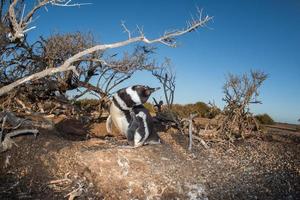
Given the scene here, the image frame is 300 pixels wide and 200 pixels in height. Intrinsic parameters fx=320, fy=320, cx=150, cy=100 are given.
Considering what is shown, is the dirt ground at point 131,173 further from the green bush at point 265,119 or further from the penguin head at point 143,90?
the green bush at point 265,119

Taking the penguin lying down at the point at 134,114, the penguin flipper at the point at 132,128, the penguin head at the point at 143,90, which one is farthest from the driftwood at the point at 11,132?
the penguin head at the point at 143,90

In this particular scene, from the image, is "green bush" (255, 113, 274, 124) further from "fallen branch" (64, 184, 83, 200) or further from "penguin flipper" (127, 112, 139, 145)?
"fallen branch" (64, 184, 83, 200)

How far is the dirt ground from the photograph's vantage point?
5121 mm

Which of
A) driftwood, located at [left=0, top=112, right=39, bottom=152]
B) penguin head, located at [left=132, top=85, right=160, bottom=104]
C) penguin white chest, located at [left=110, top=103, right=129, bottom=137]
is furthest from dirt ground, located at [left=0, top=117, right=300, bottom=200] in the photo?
penguin head, located at [left=132, top=85, right=160, bottom=104]

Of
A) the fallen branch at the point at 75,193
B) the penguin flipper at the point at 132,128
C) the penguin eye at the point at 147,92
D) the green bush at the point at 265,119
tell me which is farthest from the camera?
the green bush at the point at 265,119

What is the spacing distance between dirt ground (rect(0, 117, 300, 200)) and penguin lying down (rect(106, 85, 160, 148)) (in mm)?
279

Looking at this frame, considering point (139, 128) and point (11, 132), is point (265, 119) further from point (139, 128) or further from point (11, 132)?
point (11, 132)

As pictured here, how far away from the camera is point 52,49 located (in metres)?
12.9

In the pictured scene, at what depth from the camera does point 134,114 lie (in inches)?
252

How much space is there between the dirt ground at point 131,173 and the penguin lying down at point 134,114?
11.0 inches

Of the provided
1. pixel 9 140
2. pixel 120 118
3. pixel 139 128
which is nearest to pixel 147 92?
pixel 139 128

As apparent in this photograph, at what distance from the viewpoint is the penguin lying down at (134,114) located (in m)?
6.12

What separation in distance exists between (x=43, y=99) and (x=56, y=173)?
7.04 m

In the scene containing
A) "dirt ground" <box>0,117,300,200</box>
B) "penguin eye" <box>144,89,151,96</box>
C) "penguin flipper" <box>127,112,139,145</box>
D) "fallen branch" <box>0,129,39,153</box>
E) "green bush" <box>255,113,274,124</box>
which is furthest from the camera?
"green bush" <box>255,113,274,124</box>
